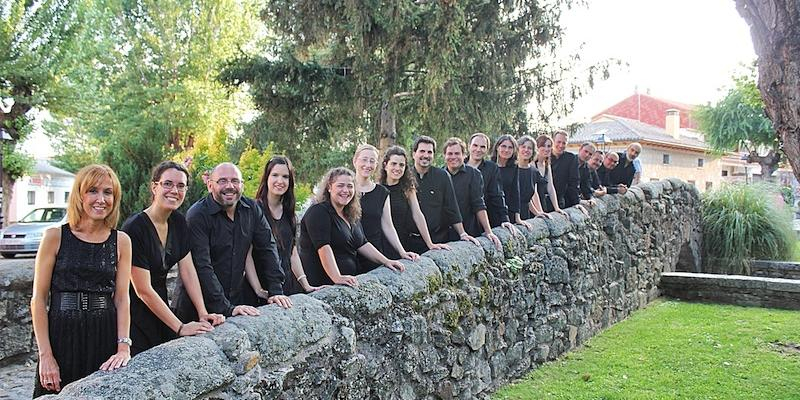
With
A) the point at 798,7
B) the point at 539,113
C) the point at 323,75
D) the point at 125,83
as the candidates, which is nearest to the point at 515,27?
the point at 539,113

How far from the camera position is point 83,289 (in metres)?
2.51

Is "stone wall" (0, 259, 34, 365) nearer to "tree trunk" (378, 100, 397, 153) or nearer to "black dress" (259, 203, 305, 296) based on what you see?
"black dress" (259, 203, 305, 296)

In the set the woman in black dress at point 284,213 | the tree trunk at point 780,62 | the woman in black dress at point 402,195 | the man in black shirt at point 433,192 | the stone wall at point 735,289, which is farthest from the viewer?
the stone wall at point 735,289

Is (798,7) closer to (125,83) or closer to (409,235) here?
(409,235)

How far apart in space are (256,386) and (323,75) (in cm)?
986

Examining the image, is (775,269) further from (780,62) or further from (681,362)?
(780,62)

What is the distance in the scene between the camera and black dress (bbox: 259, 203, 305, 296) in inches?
144

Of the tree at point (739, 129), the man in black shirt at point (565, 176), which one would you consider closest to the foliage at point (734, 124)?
the tree at point (739, 129)

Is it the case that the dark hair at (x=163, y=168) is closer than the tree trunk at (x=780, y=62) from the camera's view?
Yes

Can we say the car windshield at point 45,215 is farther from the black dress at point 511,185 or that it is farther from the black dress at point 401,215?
the black dress at point 401,215

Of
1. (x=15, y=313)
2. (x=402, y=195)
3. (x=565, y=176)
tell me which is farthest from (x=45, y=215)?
(x=402, y=195)

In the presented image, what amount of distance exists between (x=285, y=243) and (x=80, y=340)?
1356mm

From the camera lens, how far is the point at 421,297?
13.6ft

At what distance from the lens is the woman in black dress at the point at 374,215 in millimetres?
4277
